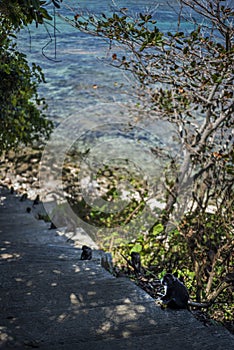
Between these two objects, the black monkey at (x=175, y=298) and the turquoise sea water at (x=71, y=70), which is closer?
the black monkey at (x=175, y=298)

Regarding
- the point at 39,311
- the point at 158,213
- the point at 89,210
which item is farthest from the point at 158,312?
the point at 89,210

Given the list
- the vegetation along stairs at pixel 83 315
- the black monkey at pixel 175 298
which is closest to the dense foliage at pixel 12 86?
the vegetation along stairs at pixel 83 315

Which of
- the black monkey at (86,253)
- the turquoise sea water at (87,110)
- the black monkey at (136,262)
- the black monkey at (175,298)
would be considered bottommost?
the black monkey at (86,253)

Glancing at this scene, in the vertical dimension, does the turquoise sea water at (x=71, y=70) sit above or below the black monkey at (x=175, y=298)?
above

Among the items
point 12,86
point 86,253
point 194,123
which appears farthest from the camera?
point 194,123

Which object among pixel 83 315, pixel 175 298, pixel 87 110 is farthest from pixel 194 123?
pixel 87 110

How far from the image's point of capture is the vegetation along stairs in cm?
133

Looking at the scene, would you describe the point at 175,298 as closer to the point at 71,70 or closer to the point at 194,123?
the point at 194,123

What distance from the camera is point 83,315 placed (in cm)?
157

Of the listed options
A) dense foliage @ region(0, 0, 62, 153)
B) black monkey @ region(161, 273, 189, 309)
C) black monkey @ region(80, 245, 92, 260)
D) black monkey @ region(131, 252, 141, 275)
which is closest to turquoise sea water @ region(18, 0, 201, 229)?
dense foliage @ region(0, 0, 62, 153)

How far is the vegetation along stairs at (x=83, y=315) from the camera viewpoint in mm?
1329

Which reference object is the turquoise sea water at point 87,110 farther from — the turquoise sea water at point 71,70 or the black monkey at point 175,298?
the black monkey at point 175,298

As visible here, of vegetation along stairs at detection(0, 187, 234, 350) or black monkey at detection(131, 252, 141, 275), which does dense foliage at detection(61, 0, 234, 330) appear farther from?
vegetation along stairs at detection(0, 187, 234, 350)

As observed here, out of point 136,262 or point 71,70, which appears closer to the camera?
point 136,262
